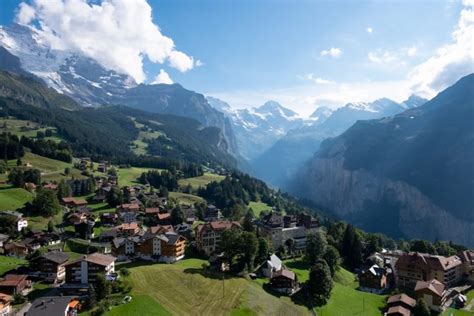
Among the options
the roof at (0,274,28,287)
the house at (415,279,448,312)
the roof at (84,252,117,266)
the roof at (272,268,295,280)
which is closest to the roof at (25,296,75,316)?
the roof at (0,274,28,287)

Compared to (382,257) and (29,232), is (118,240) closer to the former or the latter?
(29,232)

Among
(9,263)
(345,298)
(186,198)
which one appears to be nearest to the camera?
(9,263)

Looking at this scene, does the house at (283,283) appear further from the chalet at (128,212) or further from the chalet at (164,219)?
the chalet at (128,212)

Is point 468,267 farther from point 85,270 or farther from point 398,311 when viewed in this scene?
point 85,270

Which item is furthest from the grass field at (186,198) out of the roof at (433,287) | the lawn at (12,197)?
the roof at (433,287)

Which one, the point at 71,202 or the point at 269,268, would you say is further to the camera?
the point at 71,202

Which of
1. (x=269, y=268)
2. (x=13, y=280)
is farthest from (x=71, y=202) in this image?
(x=269, y=268)

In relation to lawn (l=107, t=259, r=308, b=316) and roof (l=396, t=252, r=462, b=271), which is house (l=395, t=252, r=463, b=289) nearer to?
roof (l=396, t=252, r=462, b=271)
